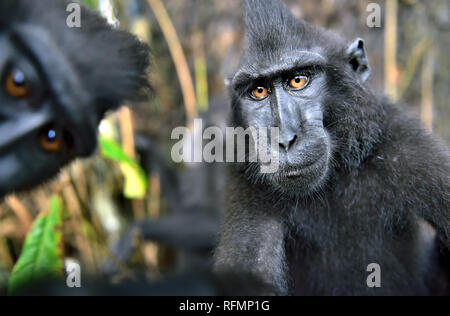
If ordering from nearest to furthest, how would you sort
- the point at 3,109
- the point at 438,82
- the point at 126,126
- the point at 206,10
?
the point at 3,109 → the point at 126,126 → the point at 438,82 → the point at 206,10

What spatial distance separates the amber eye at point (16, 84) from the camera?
2127 mm

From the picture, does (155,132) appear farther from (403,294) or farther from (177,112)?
(403,294)

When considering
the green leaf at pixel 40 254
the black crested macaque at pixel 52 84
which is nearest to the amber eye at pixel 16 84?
the black crested macaque at pixel 52 84

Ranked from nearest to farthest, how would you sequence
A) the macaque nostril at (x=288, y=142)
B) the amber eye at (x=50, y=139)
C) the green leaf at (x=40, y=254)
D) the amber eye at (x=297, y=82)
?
the amber eye at (x=50, y=139)
the macaque nostril at (x=288, y=142)
the amber eye at (x=297, y=82)
the green leaf at (x=40, y=254)

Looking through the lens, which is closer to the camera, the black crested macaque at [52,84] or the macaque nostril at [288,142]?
the black crested macaque at [52,84]

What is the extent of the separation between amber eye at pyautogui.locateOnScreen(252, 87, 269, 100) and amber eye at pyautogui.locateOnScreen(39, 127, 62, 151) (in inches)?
45.9

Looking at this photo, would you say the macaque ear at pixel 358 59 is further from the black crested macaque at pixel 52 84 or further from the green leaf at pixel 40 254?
the green leaf at pixel 40 254

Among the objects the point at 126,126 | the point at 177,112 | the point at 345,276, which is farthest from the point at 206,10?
the point at 345,276

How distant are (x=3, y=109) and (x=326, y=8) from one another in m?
4.63

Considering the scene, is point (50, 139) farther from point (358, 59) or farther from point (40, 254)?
point (358, 59)

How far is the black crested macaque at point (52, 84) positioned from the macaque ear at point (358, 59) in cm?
128

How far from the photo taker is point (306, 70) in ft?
9.48

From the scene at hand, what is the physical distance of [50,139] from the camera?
7.60 ft

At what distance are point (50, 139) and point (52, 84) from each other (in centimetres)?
29
